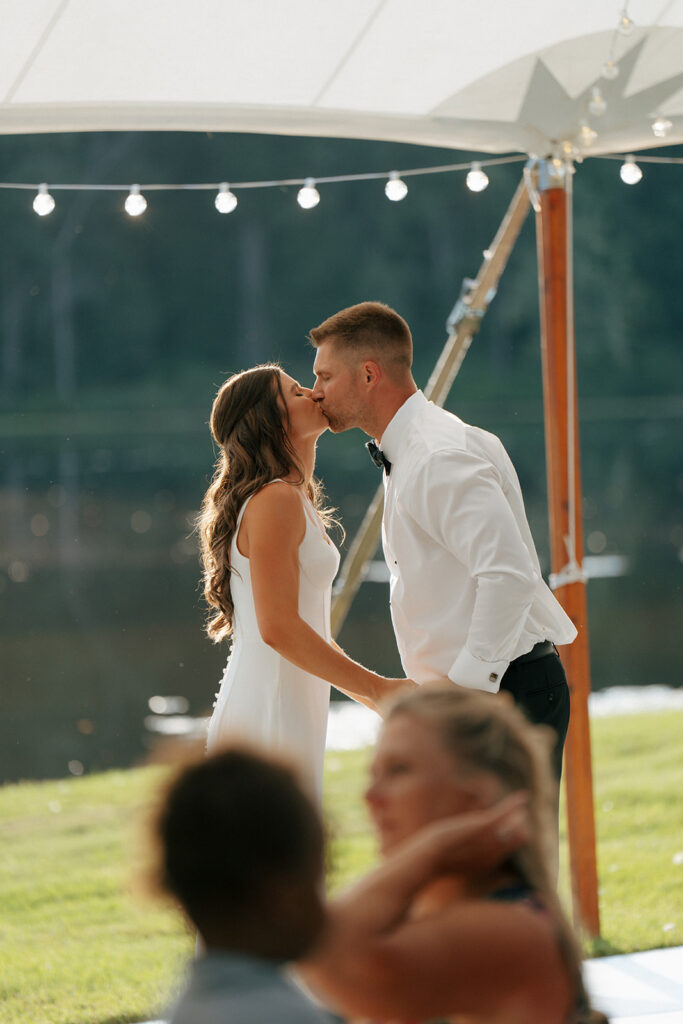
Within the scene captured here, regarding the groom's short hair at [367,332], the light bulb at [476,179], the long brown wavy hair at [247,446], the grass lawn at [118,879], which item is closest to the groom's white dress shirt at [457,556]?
the groom's short hair at [367,332]

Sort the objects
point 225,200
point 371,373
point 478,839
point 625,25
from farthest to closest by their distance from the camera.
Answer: point 225,200
point 625,25
point 371,373
point 478,839

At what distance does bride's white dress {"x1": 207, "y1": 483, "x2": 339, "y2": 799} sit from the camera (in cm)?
271

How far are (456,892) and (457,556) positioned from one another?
4.54ft

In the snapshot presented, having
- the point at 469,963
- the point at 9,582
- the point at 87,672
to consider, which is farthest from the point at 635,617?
the point at 469,963

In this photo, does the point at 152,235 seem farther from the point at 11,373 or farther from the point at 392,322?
the point at 392,322

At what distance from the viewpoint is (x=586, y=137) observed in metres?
3.35

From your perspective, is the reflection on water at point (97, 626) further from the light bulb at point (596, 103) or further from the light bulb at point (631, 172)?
the light bulb at point (596, 103)

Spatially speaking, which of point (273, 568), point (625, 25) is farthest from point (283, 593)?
point (625, 25)

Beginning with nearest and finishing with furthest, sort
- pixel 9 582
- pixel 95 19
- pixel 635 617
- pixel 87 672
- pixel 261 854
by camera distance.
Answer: pixel 261 854, pixel 95 19, pixel 87 672, pixel 635 617, pixel 9 582

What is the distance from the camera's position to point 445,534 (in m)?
2.58

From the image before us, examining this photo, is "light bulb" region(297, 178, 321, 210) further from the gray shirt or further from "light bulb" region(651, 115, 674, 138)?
the gray shirt

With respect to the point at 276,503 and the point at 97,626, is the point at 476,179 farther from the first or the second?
the point at 97,626

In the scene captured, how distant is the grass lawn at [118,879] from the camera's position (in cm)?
340

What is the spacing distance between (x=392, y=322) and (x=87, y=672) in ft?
21.6
